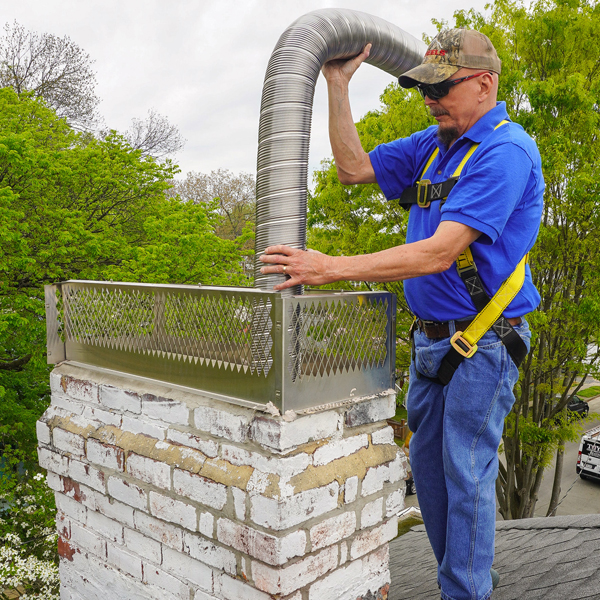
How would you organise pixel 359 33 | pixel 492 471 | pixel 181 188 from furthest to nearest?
pixel 181 188, pixel 359 33, pixel 492 471

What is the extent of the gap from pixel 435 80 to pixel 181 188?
2656 centimetres

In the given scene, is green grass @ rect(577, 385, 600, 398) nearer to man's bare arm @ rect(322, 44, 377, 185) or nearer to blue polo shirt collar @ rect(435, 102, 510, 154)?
man's bare arm @ rect(322, 44, 377, 185)

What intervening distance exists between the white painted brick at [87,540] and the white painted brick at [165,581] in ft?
A: 1.16

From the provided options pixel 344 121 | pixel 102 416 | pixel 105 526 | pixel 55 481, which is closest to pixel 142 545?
pixel 105 526

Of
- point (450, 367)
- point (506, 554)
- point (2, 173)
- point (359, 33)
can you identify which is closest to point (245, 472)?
point (450, 367)

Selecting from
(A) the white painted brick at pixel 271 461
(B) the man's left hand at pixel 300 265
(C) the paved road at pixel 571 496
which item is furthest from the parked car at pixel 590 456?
(B) the man's left hand at pixel 300 265

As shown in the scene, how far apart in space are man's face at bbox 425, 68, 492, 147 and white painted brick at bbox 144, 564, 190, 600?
225cm

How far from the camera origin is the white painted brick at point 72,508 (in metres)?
2.97

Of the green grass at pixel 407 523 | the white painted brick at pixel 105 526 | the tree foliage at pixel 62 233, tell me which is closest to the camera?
the white painted brick at pixel 105 526

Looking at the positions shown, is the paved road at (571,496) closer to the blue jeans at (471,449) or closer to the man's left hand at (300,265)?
the blue jeans at (471,449)

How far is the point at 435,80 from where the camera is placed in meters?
2.26

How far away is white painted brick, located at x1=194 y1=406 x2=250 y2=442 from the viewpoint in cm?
221

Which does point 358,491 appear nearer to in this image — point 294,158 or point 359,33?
point 294,158

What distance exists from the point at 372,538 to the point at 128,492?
1.14 metres
